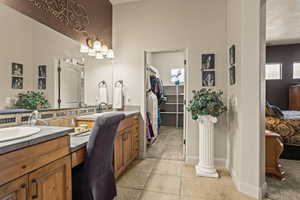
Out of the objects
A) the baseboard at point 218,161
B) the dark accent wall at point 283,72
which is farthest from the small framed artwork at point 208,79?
the dark accent wall at point 283,72

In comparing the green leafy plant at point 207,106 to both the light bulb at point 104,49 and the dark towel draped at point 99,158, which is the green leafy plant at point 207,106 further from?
the light bulb at point 104,49

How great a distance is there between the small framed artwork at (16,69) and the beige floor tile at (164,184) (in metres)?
1.97

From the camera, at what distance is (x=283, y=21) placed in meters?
4.02

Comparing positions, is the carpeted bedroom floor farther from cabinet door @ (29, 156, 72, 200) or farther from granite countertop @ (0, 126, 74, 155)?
granite countertop @ (0, 126, 74, 155)

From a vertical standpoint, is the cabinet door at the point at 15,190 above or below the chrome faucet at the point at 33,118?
below

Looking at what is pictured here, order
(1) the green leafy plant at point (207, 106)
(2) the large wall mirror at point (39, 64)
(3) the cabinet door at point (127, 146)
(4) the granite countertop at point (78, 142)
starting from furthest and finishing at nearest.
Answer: (3) the cabinet door at point (127, 146), (1) the green leafy plant at point (207, 106), (2) the large wall mirror at point (39, 64), (4) the granite countertop at point (78, 142)

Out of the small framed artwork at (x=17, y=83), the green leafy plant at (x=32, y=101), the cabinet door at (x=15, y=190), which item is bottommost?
the cabinet door at (x=15, y=190)

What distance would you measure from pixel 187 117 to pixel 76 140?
1991 mm

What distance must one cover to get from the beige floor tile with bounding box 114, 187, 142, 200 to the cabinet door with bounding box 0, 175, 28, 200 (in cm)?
119

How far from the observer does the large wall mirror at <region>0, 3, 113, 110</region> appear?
1520 millimetres

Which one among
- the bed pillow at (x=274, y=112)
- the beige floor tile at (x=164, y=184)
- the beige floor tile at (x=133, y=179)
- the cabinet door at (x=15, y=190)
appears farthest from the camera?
the bed pillow at (x=274, y=112)

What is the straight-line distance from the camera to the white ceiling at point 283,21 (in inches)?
129

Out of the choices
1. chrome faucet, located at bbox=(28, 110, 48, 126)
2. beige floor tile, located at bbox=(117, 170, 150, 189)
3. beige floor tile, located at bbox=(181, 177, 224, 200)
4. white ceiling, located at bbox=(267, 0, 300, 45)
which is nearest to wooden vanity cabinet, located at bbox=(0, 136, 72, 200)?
chrome faucet, located at bbox=(28, 110, 48, 126)

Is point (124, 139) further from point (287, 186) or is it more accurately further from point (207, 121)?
point (287, 186)
